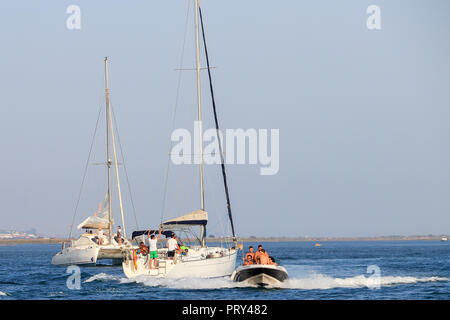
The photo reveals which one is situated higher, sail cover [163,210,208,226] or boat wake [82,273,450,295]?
sail cover [163,210,208,226]

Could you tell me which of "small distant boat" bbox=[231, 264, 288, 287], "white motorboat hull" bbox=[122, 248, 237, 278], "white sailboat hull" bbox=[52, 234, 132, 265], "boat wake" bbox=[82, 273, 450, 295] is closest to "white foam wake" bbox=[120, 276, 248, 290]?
"boat wake" bbox=[82, 273, 450, 295]

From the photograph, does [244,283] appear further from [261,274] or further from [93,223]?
[93,223]

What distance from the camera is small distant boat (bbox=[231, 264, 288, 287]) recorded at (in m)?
35.8

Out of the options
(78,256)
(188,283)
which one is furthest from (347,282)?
(78,256)

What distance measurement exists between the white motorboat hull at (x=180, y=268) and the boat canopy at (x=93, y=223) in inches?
992

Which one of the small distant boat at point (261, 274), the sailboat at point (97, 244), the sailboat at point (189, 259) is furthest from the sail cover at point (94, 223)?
the small distant boat at point (261, 274)

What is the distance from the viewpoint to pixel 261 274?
35.8 metres

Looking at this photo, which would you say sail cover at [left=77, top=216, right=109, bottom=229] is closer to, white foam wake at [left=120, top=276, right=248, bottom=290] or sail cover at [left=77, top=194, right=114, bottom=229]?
sail cover at [left=77, top=194, right=114, bottom=229]

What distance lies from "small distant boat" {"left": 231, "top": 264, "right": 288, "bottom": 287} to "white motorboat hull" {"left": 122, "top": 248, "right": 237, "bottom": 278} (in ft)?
13.4

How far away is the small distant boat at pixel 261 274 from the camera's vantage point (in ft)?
117
